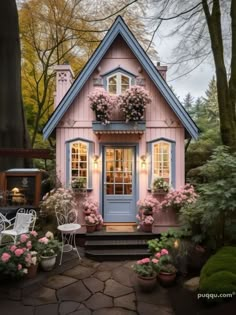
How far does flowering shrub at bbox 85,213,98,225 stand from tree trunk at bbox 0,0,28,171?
16.6 ft

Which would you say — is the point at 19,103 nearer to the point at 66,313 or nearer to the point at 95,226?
the point at 95,226

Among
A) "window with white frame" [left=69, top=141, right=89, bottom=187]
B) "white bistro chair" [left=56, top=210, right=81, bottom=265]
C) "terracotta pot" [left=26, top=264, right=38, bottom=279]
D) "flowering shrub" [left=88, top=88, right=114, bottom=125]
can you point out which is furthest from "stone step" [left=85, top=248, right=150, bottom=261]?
"flowering shrub" [left=88, top=88, right=114, bottom=125]

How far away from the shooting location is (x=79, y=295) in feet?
14.4

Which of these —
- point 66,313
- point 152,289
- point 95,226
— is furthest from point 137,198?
point 66,313

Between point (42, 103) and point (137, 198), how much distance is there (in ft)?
33.3

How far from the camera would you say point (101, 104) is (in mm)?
6738

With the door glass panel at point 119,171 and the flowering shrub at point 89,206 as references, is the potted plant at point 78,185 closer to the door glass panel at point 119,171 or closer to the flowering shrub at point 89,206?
A: the flowering shrub at point 89,206

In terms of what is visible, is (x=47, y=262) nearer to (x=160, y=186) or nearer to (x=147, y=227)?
(x=147, y=227)

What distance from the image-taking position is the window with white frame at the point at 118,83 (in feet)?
24.6

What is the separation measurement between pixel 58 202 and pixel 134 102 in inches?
141

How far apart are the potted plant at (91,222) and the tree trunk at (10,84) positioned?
507cm

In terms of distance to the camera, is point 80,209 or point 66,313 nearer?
point 66,313

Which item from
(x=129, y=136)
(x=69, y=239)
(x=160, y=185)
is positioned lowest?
(x=69, y=239)

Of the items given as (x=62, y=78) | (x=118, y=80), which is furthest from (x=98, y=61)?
(x=62, y=78)
